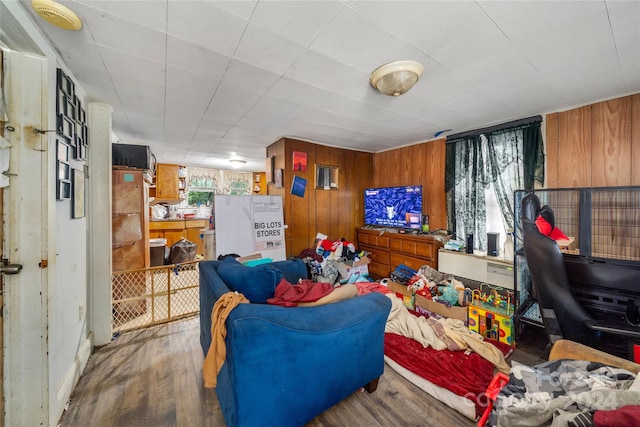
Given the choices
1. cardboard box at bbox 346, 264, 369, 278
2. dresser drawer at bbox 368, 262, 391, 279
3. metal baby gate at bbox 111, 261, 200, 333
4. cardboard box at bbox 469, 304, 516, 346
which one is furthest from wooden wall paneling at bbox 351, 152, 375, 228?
metal baby gate at bbox 111, 261, 200, 333

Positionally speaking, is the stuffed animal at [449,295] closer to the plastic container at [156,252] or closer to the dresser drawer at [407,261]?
the dresser drawer at [407,261]

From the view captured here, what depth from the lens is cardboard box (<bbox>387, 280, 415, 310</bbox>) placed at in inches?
111

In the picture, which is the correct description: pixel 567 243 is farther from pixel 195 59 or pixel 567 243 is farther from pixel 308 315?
pixel 195 59

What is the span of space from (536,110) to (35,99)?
4.14 meters

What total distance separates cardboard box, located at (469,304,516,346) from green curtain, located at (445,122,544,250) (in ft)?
3.96

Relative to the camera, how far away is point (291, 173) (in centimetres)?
364

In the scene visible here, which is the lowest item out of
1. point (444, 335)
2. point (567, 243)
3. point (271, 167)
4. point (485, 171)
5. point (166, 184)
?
point (444, 335)

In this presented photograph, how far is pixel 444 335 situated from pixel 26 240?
2.96 metres

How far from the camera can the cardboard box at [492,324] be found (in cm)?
216

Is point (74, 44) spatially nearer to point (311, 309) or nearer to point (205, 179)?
point (311, 309)

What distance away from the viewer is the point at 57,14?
121cm

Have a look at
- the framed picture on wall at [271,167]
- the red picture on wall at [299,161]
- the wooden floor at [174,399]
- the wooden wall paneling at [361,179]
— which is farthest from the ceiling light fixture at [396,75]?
the wooden wall paneling at [361,179]

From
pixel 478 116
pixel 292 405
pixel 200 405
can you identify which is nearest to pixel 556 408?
pixel 292 405

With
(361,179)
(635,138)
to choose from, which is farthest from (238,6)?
(361,179)
